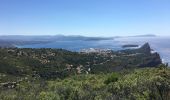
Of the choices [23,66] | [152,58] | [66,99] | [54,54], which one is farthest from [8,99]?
[152,58]

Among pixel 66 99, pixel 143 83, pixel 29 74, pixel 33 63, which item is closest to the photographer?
pixel 66 99

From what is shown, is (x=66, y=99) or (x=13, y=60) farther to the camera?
(x=13, y=60)

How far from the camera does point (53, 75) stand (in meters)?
103

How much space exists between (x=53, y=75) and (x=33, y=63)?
557 inches

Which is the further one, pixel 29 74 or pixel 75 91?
pixel 29 74

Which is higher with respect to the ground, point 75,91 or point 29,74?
point 75,91

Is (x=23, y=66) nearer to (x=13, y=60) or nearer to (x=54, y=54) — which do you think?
(x=13, y=60)

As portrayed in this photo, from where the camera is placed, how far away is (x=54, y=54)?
461 feet

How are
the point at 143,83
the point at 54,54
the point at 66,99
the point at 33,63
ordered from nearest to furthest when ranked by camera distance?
1. the point at 66,99
2. the point at 143,83
3. the point at 33,63
4. the point at 54,54

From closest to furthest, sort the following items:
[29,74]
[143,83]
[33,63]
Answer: [143,83]
[29,74]
[33,63]

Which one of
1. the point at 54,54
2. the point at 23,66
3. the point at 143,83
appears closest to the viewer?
the point at 143,83

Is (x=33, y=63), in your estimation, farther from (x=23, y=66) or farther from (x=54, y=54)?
(x=54, y=54)

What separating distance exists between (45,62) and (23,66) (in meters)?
15.5

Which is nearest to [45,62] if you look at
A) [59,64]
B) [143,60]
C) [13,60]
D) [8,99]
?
[59,64]
